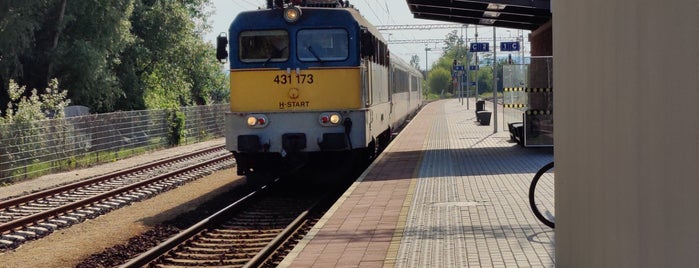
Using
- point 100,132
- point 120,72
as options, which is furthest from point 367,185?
point 120,72

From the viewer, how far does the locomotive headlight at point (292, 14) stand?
50.8 ft

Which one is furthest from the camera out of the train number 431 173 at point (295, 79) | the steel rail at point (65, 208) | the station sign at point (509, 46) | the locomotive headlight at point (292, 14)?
the station sign at point (509, 46)

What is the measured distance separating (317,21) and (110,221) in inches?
186

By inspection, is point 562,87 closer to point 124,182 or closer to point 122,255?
point 122,255

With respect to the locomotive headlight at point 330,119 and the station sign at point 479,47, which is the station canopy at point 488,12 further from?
the station sign at point 479,47

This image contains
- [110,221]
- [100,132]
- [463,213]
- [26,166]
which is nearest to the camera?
[463,213]

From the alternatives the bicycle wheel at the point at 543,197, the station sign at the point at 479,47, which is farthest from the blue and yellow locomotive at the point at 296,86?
the station sign at the point at 479,47

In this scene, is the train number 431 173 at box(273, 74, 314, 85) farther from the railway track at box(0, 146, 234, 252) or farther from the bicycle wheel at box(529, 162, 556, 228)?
the bicycle wheel at box(529, 162, 556, 228)

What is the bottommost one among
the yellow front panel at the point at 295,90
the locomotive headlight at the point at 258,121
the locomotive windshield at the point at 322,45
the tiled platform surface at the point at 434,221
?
the tiled platform surface at the point at 434,221

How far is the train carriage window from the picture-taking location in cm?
1558

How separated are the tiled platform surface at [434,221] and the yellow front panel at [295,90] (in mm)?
1409

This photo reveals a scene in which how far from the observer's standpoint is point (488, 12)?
24156 mm

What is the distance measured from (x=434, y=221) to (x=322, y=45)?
5.58m

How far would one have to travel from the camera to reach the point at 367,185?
1482cm
